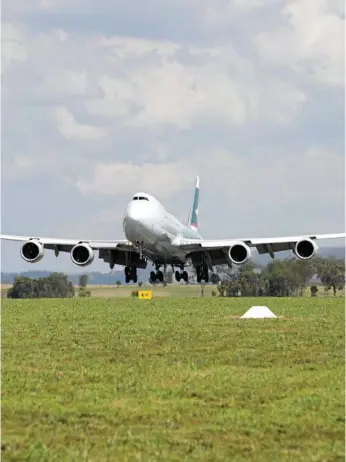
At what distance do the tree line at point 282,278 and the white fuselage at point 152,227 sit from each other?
590 cm

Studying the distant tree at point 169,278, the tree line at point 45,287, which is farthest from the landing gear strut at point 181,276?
the tree line at point 45,287

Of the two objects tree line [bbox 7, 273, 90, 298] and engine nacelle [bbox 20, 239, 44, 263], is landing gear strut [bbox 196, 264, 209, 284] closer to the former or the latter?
engine nacelle [bbox 20, 239, 44, 263]

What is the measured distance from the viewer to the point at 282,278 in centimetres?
9088

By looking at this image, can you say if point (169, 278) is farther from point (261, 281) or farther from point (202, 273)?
point (261, 281)

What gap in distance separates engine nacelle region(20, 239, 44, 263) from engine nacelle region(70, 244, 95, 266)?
7.21 feet

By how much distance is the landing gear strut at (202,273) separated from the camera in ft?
251

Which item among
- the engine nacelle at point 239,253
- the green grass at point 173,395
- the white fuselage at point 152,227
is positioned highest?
the white fuselage at point 152,227

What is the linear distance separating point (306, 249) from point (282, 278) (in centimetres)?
2214

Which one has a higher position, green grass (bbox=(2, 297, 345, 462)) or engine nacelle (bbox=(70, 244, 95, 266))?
engine nacelle (bbox=(70, 244, 95, 266))

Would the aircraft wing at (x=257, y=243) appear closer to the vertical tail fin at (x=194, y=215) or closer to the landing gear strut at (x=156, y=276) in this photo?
the landing gear strut at (x=156, y=276)

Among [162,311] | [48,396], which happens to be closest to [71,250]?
[162,311]

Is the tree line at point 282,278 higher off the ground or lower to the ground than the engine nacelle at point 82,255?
higher

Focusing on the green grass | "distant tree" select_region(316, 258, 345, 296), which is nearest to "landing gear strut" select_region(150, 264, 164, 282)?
"distant tree" select_region(316, 258, 345, 296)

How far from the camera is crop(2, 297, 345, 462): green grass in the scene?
13281mm
